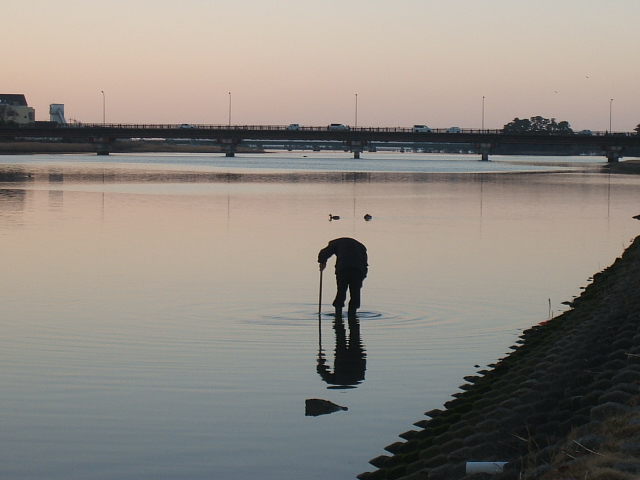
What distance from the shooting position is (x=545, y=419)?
10.8 metres

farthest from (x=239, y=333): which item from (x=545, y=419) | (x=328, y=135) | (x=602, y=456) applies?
(x=328, y=135)

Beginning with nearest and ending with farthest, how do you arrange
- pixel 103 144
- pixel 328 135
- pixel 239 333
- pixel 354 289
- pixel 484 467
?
pixel 484 467 < pixel 239 333 < pixel 354 289 < pixel 328 135 < pixel 103 144

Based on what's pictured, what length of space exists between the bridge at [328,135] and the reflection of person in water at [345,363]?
513 feet

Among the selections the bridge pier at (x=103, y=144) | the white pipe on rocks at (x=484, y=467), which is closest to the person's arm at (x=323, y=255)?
the white pipe on rocks at (x=484, y=467)

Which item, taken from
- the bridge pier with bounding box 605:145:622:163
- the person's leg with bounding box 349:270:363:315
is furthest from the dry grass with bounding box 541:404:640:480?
the bridge pier with bounding box 605:145:622:163

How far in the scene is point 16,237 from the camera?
3656cm

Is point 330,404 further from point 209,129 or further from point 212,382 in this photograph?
point 209,129

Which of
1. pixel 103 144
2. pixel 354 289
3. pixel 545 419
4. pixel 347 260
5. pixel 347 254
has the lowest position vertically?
pixel 545 419

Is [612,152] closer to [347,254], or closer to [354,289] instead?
[354,289]

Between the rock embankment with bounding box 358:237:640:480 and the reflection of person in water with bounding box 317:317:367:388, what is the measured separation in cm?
172

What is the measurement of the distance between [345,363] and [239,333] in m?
3.02

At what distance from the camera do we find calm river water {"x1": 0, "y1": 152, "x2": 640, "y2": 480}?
11492 millimetres

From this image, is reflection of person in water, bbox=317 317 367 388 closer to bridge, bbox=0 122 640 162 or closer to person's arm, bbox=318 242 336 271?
person's arm, bbox=318 242 336 271

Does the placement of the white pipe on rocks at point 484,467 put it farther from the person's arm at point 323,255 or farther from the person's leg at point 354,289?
the person's leg at point 354,289
